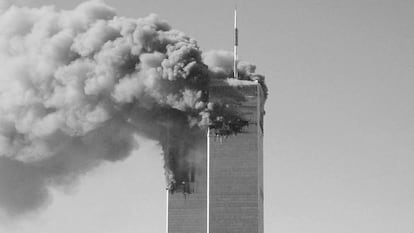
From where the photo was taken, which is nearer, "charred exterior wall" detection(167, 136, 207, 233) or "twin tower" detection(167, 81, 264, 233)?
"twin tower" detection(167, 81, 264, 233)

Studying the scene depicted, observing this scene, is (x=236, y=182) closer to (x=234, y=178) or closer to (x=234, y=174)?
(x=234, y=178)

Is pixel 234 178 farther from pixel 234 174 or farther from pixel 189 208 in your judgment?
pixel 189 208

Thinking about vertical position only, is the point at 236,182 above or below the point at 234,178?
below

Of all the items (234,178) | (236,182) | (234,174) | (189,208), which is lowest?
(189,208)

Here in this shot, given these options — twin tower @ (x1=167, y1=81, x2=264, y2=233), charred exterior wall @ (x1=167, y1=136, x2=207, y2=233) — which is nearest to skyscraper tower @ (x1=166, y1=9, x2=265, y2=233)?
twin tower @ (x1=167, y1=81, x2=264, y2=233)

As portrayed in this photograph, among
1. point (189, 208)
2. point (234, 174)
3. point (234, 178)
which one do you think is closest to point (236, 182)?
point (234, 178)

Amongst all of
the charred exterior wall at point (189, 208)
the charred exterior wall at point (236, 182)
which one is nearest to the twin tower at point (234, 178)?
the charred exterior wall at point (236, 182)

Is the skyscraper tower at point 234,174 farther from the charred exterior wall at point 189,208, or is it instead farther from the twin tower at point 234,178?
the charred exterior wall at point 189,208

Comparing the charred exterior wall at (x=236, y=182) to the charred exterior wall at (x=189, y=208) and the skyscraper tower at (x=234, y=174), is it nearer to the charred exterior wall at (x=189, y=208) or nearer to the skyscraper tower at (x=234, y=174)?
the skyscraper tower at (x=234, y=174)

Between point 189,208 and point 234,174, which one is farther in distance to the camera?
point 189,208

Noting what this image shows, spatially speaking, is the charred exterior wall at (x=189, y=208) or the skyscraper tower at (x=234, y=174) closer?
the skyscraper tower at (x=234, y=174)

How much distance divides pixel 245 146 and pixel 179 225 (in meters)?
26.0

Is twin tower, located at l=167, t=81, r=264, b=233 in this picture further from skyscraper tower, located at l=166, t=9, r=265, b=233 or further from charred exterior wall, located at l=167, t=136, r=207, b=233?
charred exterior wall, located at l=167, t=136, r=207, b=233

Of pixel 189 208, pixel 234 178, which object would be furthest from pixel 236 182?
pixel 189 208
